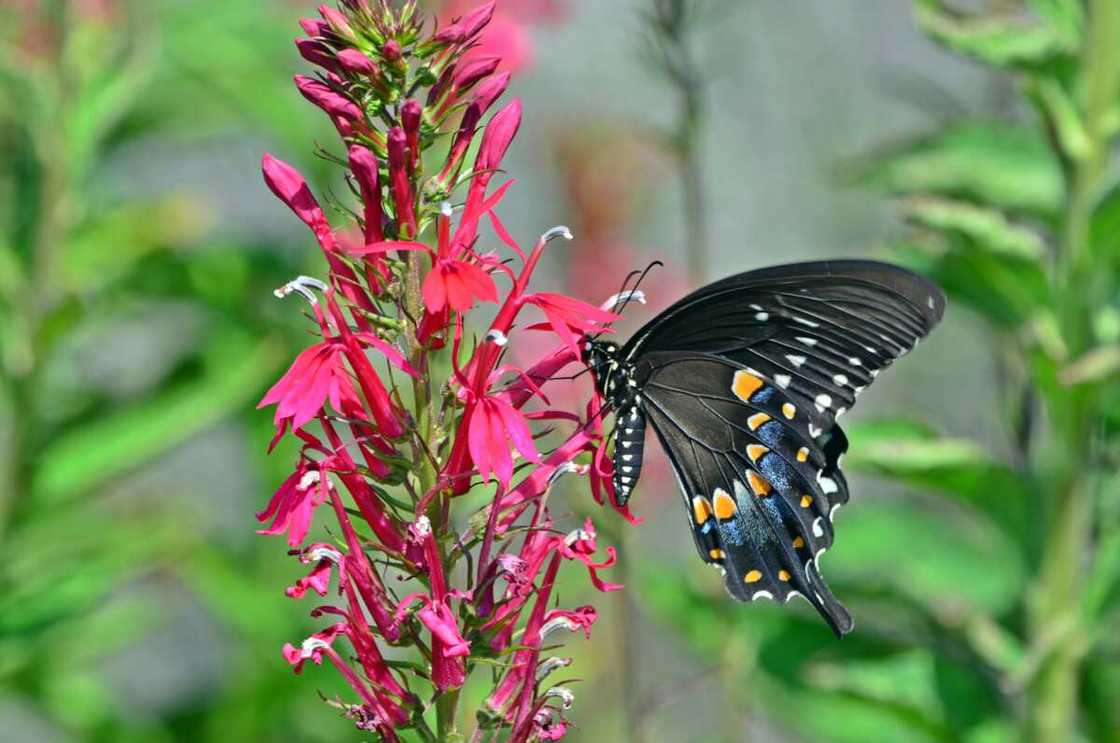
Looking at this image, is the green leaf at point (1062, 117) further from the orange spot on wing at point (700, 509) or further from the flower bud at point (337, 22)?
the flower bud at point (337, 22)

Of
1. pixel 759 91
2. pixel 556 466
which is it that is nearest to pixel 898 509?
pixel 556 466

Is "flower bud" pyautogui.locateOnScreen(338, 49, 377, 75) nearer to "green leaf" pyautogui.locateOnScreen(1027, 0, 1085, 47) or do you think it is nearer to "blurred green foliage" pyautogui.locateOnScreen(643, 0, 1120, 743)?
"blurred green foliage" pyautogui.locateOnScreen(643, 0, 1120, 743)

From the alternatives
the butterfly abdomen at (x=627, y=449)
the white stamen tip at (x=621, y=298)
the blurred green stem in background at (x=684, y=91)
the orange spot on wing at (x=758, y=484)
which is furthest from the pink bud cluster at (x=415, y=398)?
the blurred green stem in background at (x=684, y=91)

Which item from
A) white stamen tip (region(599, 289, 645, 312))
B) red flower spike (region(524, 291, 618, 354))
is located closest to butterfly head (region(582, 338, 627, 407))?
white stamen tip (region(599, 289, 645, 312))

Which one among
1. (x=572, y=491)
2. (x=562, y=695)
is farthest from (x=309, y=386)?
(x=572, y=491)

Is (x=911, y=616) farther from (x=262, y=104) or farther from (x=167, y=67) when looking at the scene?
(x=167, y=67)

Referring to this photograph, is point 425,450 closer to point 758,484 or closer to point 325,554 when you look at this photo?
point 325,554

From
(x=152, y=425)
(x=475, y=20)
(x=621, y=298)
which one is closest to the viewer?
(x=475, y=20)
